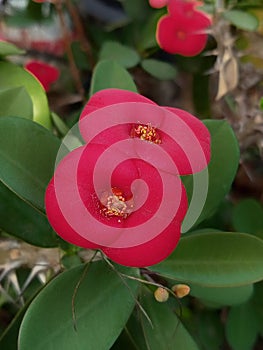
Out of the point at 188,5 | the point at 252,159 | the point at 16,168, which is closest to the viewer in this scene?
the point at 16,168

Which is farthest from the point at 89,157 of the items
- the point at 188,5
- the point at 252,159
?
the point at 252,159

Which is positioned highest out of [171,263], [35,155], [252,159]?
[35,155]

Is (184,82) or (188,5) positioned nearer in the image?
(188,5)

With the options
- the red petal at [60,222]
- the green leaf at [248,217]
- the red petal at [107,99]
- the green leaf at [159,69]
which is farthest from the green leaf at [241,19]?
the red petal at [60,222]

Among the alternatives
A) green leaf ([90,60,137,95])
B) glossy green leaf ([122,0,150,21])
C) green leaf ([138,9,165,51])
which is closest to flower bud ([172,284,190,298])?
green leaf ([90,60,137,95])

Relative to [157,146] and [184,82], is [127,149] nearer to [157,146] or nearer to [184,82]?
[157,146]

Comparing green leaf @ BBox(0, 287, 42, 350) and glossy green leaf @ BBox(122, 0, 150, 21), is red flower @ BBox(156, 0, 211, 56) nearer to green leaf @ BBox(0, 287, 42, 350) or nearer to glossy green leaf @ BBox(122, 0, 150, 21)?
glossy green leaf @ BBox(122, 0, 150, 21)

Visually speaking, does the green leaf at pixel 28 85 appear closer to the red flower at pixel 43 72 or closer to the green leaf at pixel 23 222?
the green leaf at pixel 23 222

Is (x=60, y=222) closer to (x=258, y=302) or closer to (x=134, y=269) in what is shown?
(x=134, y=269)
